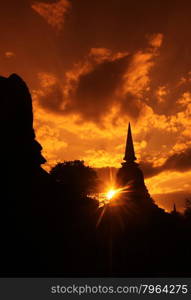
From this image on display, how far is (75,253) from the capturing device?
1661 cm

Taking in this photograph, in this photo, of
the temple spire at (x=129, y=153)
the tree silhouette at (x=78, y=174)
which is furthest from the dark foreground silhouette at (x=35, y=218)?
the tree silhouette at (x=78, y=174)

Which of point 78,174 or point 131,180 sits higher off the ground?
point 78,174

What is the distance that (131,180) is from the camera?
5544 centimetres

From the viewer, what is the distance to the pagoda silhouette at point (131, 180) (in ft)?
172

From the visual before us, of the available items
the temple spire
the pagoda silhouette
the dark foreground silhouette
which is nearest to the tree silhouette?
the pagoda silhouette

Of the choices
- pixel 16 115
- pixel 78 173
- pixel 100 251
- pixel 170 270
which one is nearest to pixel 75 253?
pixel 100 251

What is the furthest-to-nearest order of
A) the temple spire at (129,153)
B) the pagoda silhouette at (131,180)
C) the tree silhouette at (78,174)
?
the tree silhouette at (78,174), the temple spire at (129,153), the pagoda silhouette at (131,180)

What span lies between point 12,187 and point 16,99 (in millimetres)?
4410

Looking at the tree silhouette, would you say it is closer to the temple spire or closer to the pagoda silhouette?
the pagoda silhouette

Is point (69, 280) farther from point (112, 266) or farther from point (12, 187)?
point (112, 266)

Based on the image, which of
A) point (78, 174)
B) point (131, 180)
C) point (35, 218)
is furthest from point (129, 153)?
point (35, 218)

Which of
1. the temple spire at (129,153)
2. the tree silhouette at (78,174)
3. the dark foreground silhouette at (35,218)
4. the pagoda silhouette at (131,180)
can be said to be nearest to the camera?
the dark foreground silhouette at (35,218)

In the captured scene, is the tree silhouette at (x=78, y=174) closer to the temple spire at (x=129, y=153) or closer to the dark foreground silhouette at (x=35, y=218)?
the temple spire at (x=129, y=153)

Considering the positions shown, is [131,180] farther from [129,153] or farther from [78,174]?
[78,174]
